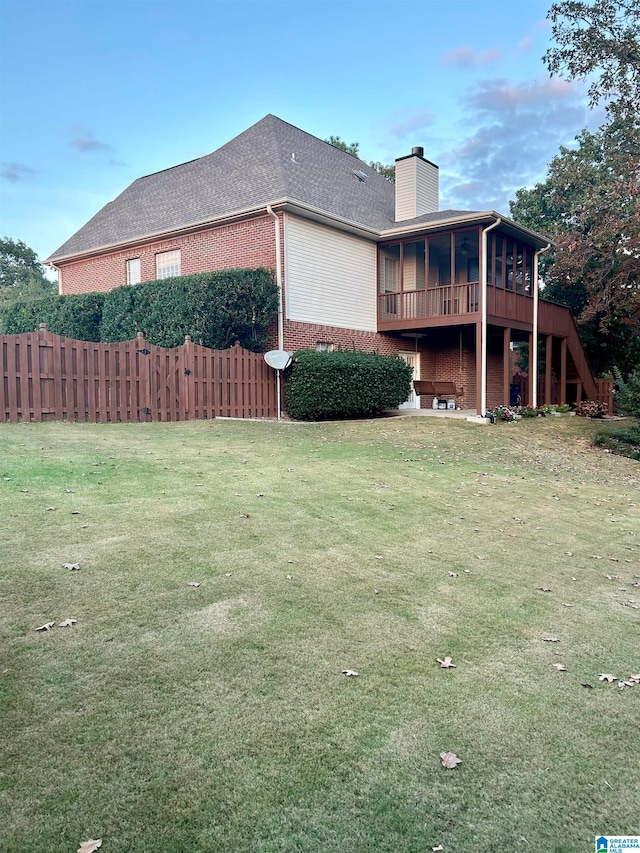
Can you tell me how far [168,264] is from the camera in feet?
60.8

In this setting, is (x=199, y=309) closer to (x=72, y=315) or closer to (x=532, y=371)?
(x=72, y=315)

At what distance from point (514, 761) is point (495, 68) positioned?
63.1 feet

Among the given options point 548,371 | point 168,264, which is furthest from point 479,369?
point 168,264

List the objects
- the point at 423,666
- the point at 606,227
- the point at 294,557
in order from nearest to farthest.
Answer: the point at 423,666 → the point at 294,557 → the point at 606,227

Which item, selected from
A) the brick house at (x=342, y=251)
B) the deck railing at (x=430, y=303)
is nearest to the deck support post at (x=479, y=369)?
the brick house at (x=342, y=251)

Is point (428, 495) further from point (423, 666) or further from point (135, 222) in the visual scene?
point (135, 222)

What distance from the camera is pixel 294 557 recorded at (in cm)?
445

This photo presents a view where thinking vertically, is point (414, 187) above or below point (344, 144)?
below

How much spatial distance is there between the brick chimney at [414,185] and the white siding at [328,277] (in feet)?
8.38

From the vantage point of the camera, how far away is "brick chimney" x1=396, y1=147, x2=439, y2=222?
2005 centimetres

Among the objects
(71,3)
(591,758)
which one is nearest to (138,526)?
(591,758)

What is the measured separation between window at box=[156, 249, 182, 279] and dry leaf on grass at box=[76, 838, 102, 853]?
58.2 feet
